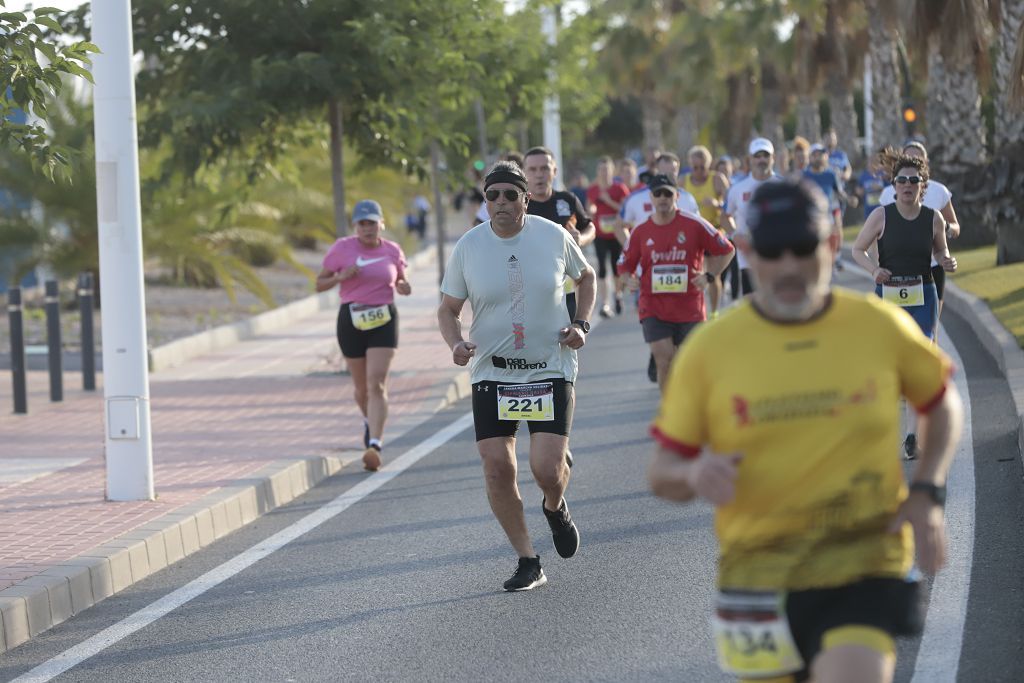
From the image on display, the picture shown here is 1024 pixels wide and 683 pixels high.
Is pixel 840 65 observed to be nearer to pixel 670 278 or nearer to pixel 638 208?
pixel 638 208

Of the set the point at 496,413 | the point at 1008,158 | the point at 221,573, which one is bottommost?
the point at 221,573

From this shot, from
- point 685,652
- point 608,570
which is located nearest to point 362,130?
point 608,570

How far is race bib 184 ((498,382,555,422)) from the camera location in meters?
7.36

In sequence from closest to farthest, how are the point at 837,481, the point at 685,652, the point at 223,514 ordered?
1. the point at 837,481
2. the point at 685,652
3. the point at 223,514

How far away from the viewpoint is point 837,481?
153 inches

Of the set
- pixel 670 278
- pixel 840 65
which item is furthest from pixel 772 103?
pixel 670 278

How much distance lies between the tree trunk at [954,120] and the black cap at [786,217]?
24.9 m

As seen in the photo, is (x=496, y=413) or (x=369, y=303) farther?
(x=369, y=303)

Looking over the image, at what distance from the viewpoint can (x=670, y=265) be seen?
440 inches

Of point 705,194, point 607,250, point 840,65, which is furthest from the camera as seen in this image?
point 840,65

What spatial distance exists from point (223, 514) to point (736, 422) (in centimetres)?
619

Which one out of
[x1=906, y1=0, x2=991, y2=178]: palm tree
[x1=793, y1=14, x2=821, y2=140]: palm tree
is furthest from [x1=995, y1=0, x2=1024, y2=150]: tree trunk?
[x1=793, y1=14, x2=821, y2=140]: palm tree

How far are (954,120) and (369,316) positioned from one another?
62.7ft

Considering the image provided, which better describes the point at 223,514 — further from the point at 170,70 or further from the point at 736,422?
the point at 170,70
